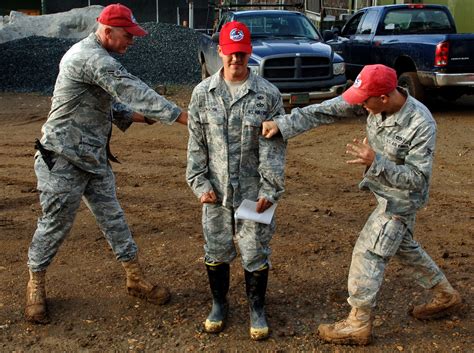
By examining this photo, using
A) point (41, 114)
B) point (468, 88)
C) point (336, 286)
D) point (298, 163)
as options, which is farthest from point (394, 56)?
point (336, 286)

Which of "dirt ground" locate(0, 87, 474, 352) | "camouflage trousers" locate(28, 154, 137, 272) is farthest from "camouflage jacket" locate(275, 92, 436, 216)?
"camouflage trousers" locate(28, 154, 137, 272)

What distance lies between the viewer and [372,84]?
404 centimetres

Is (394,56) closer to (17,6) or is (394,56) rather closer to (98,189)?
(98,189)

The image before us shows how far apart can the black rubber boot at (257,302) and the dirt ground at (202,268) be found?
0.08 m

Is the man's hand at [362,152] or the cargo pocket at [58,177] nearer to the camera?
the man's hand at [362,152]

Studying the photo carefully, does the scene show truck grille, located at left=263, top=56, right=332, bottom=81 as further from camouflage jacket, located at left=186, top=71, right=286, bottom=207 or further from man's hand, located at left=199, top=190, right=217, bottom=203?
man's hand, located at left=199, top=190, right=217, bottom=203

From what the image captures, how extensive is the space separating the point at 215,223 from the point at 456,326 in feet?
5.93

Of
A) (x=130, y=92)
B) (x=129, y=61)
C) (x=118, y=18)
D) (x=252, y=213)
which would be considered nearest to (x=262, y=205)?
(x=252, y=213)

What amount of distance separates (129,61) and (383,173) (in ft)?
58.1

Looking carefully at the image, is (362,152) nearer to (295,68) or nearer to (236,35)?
(236,35)

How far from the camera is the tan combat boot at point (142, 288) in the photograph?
202 inches

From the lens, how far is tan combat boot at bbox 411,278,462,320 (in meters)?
4.79

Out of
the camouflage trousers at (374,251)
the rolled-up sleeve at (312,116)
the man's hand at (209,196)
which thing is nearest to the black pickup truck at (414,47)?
the rolled-up sleeve at (312,116)

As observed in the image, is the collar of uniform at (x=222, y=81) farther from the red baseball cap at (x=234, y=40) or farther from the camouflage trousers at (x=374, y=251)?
the camouflage trousers at (x=374, y=251)
